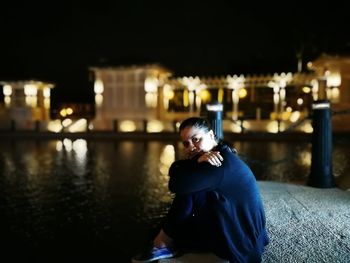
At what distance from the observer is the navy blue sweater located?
258cm

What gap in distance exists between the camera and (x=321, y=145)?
19.7 feet

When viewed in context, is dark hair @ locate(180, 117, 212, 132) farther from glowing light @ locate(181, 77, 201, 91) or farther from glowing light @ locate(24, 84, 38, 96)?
glowing light @ locate(24, 84, 38, 96)

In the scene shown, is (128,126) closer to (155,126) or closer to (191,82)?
(155,126)

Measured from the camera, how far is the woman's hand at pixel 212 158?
2.56 metres

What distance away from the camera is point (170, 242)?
9.87 ft

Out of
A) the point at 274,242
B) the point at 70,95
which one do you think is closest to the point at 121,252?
the point at 274,242

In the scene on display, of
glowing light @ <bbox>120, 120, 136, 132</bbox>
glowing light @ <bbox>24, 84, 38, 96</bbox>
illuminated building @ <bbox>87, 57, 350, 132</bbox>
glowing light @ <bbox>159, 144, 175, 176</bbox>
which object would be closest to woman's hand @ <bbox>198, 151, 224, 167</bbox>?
glowing light @ <bbox>159, 144, 175, 176</bbox>

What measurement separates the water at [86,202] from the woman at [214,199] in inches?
59.7

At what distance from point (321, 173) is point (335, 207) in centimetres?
133

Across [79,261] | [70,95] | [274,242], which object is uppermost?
[70,95]

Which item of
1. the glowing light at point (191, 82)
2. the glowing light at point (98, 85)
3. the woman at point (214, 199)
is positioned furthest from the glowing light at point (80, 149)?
the glowing light at point (191, 82)

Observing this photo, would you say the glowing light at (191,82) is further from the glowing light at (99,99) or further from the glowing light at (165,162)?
the glowing light at (165,162)

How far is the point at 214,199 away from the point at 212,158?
32 cm

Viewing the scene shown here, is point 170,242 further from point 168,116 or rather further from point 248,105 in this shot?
point 248,105
